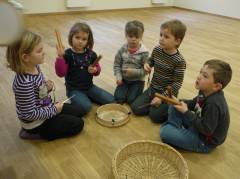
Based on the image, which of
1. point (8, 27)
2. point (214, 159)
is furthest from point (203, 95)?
point (8, 27)

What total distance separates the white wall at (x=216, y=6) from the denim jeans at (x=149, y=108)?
12.5 ft

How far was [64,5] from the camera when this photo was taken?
4445 mm

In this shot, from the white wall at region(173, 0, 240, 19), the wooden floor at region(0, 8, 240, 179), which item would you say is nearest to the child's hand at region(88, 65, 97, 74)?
the wooden floor at region(0, 8, 240, 179)

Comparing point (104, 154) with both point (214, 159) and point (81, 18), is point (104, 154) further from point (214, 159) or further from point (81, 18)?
point (81, 18)

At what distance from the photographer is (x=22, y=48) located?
1.20 meters

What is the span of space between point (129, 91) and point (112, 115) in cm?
25

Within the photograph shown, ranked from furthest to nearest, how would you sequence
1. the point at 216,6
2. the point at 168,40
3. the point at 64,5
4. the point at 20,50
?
the point at 216,6 → the point at 64,5 → the point at 168,40 → the point at 20,50

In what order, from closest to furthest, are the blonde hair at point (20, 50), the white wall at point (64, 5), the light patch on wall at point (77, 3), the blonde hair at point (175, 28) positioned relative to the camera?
the blonde hair at point (20, 50) < the blonde hair at point (175, 28) < the white wall at point (64, 5) < the light patch on wall at point (77, 3)

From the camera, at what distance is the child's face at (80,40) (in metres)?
1.59

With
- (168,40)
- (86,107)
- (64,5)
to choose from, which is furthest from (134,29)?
(64,5)

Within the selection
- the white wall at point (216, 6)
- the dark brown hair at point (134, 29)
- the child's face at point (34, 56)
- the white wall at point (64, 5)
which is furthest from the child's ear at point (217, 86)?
the white wall at point (216, 6)

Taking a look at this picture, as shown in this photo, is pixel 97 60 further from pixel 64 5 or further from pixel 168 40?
pixel 64 5

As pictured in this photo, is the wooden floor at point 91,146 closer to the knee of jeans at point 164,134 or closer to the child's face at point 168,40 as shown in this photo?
the knee of jeans at point 164,134

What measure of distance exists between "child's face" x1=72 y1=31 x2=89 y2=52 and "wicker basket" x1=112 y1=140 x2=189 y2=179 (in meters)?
0.67
